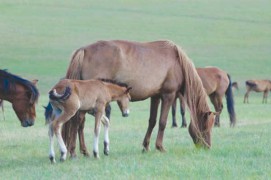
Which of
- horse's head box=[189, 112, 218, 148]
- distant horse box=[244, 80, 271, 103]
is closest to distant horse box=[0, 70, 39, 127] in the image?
horse's head box=[189, 112, 218, 148]

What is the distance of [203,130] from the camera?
41.3 ft

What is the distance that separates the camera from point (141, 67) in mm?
11969

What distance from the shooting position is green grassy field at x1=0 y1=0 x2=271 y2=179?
9.94 meters

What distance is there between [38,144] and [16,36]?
41.1 m

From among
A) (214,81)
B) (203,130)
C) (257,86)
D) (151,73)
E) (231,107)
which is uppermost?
(151,73)

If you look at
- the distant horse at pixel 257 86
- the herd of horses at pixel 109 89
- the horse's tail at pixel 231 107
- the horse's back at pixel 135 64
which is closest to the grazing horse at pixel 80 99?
the herd of horses at pixel 109 89

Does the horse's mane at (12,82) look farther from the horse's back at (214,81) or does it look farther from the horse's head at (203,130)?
the horse's back at (214,81)

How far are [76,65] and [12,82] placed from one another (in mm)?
926

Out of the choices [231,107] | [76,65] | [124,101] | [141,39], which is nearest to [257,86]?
[141,39]

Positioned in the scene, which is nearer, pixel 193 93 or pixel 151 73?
pixel 151 73

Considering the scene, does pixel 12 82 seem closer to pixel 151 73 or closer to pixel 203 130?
pixel 151 73

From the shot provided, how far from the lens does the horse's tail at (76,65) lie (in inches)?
449

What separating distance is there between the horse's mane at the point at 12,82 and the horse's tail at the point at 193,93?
7.54 ft

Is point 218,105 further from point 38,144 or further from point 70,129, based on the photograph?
point 70,129
